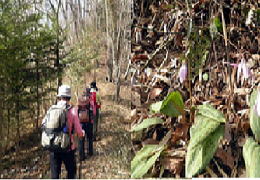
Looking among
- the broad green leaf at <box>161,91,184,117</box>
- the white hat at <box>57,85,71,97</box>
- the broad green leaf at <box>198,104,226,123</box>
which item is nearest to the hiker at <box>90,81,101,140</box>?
the white hat at <box>57,85,71,97</box>

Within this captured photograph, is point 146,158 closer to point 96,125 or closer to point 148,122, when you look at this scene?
point 148,122

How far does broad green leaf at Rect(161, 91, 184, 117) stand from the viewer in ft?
4.58

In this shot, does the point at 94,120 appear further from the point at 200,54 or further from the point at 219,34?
the point at 219,34

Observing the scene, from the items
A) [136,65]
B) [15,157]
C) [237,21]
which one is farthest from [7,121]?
[237,21]

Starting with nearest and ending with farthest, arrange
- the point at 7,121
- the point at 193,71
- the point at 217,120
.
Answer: the point at 217,120 → the point at 7,121 → the point at 193,71

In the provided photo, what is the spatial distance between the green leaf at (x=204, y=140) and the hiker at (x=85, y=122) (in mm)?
530

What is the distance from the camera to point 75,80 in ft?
5.17

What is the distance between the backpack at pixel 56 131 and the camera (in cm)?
148

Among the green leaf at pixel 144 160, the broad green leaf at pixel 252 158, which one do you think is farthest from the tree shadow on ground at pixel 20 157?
the broad green leaf at pixel 252 158

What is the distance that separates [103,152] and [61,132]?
26cm

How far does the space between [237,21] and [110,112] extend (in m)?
Answer: 0.77

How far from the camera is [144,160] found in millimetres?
1522

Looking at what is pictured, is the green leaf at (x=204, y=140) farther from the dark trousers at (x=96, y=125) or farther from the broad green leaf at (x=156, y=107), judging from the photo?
the dark trousers at (x=96, y=125)

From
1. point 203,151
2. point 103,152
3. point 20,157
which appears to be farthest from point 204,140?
point 20,157
